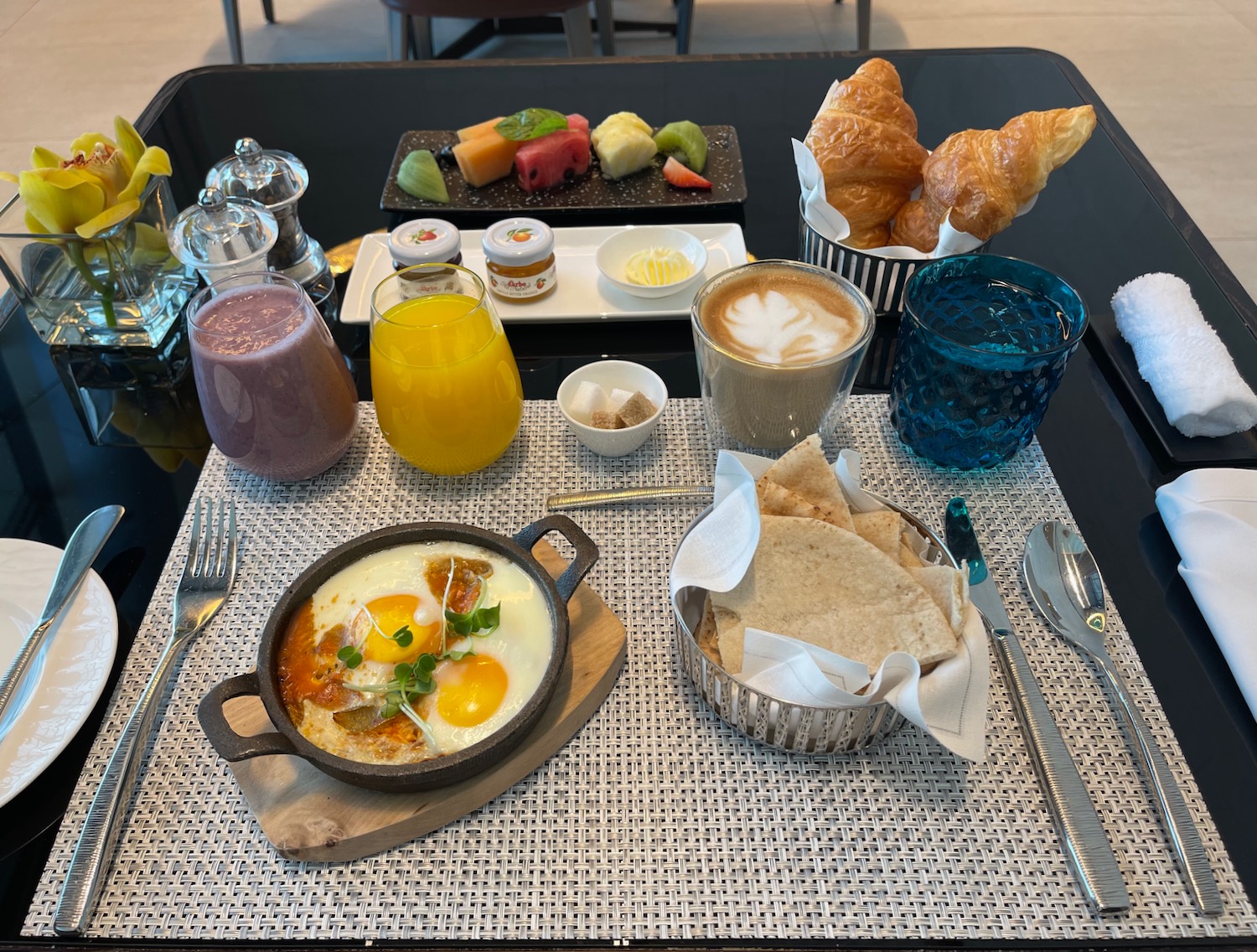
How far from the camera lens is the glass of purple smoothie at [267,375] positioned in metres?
1.03

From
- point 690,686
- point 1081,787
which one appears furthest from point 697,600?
point 1081,787

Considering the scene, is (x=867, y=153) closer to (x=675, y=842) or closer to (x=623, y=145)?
(x=623, y=145)

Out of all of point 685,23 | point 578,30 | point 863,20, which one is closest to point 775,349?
point 578,30

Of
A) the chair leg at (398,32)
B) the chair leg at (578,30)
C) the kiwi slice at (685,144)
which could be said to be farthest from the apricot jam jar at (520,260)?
the chair leg at (398,32)

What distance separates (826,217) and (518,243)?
17.6 inches

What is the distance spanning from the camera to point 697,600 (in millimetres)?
892

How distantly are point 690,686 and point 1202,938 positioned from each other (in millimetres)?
462

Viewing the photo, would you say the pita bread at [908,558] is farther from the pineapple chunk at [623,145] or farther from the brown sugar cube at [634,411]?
the pineapple chunk at [623,145]

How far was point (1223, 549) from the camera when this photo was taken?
38.6 inches

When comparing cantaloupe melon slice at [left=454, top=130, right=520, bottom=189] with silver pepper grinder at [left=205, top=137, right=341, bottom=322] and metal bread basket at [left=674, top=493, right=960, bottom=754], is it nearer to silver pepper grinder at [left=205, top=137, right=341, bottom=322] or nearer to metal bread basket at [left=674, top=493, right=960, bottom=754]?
silver pepper grinder at [left=205, top=137, right=341, bottom=322]

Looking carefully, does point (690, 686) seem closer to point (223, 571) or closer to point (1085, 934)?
point (1085, 934)

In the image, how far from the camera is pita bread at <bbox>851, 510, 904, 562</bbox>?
0.90 meters

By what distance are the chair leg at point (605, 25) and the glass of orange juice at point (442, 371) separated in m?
2.53

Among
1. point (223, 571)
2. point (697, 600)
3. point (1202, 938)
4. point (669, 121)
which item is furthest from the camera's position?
point (669, 121)
